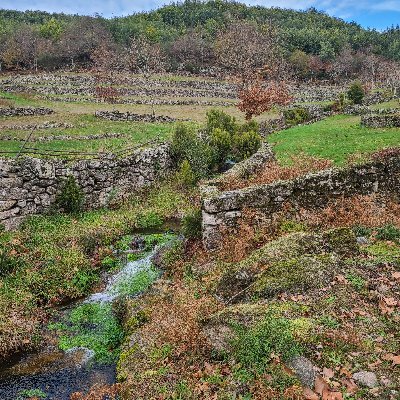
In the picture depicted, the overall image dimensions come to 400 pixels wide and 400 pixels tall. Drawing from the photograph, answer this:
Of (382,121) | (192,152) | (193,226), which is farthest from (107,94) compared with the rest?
(193,226)

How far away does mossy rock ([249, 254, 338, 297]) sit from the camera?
961 cm

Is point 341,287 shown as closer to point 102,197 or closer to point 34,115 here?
point 102,197

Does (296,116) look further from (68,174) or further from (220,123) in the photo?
(68,174)

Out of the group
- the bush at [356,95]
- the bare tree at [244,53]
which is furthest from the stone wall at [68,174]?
the bare tree at [244,53]

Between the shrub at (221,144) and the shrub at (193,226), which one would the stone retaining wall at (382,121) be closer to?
the shrub at (221,144)

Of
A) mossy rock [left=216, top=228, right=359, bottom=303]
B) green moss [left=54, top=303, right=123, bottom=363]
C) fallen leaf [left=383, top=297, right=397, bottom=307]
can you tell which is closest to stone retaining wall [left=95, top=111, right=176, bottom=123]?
green moss [left=54, top=303, right=123, bottom=363]

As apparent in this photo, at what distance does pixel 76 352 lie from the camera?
11391mm

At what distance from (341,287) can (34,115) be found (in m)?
36.7

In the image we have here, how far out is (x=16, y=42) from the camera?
86062 millimetres

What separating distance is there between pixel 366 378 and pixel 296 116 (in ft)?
139

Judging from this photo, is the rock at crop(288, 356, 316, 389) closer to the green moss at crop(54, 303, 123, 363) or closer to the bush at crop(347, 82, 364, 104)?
the green moss at crop(54, 303, 123, 363)

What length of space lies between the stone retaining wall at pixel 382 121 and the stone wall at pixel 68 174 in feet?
45.8

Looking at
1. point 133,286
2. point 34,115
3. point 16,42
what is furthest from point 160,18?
point 133,286

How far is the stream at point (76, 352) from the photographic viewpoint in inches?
396
